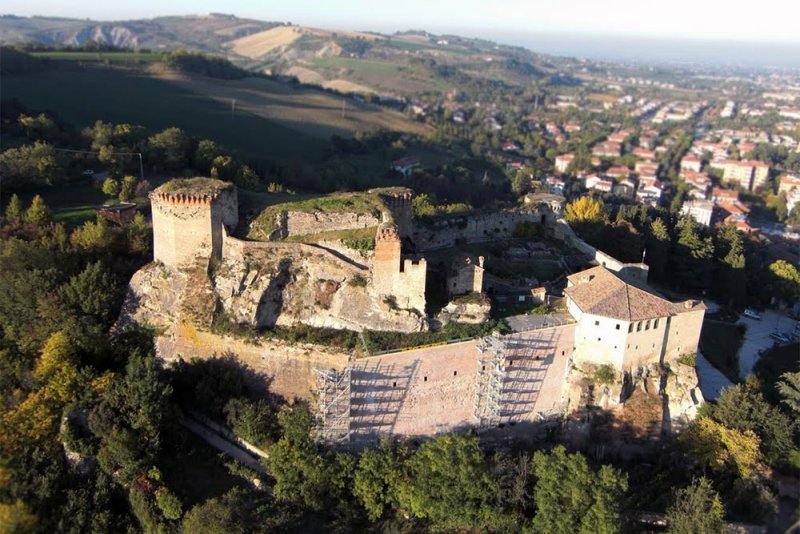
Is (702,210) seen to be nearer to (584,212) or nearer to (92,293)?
(584,212)

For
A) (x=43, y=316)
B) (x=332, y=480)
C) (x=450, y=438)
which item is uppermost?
(x=43, y=316)

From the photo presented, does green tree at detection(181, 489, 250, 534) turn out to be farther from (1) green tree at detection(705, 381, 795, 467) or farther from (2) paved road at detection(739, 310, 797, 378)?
(2) paved road at detection(739, 310, 797, 378)

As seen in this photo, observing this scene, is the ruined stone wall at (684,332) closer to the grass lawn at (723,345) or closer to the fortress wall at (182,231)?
the grass lawn at (723,345)

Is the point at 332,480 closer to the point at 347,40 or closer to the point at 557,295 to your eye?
the point at 557,295

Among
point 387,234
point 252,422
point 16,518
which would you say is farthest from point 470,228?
point 16,518

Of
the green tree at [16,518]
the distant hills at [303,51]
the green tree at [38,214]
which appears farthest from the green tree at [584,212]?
the distant hills at [303,51]

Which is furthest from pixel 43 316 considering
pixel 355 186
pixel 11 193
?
pixel 355 186

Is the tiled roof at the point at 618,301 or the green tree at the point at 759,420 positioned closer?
the tiled roof at the point at 618,301
